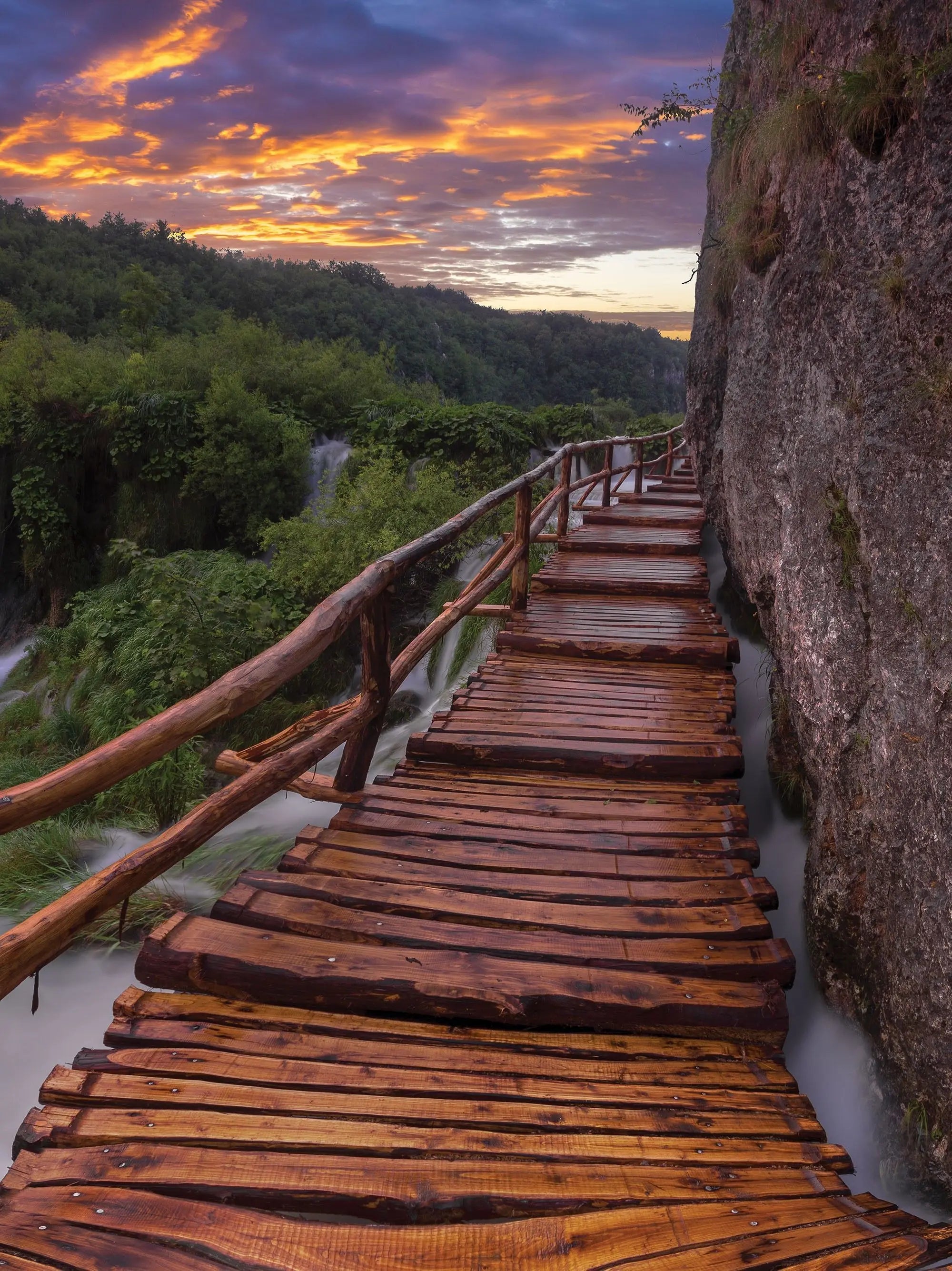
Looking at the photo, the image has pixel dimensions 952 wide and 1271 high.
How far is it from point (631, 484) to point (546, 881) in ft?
62.1

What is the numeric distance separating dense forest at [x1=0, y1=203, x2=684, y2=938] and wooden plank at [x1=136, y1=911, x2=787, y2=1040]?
2.42 meters

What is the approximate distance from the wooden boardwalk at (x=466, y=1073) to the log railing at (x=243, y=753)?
30 cm

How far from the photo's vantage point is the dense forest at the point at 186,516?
9094 millimetres

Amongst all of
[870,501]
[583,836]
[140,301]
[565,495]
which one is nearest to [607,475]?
[565,495]

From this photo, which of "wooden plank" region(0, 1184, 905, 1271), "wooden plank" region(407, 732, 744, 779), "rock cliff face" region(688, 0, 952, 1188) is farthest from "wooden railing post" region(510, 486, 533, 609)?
"wooden plank" region(0, 1184, 905, 1271)

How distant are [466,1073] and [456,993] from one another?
258mm

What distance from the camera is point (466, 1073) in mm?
1986

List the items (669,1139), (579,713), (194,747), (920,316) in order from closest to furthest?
(669,1139) < (920,316) < (579,713) < (194,747)

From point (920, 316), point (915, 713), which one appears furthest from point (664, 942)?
point (920, 316)

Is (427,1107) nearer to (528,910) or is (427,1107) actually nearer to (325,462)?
(528,910)

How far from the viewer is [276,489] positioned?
15695 mm

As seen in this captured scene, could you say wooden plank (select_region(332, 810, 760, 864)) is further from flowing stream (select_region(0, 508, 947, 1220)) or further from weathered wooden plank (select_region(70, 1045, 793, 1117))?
weathered wooden plank (select_region(70, 1045, 793, 1117))

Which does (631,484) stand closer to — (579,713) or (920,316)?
(579,713)

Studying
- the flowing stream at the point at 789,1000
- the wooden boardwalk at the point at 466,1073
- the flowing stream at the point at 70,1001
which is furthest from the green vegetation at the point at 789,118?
the flowing stream at the point at 70,1001
